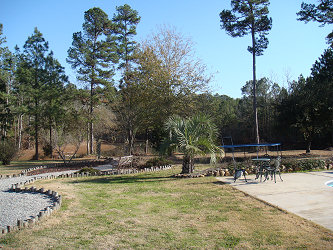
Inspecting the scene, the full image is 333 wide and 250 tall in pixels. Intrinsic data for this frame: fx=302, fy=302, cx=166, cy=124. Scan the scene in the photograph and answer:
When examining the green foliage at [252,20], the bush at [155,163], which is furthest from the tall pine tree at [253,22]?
the bush at [155,163]

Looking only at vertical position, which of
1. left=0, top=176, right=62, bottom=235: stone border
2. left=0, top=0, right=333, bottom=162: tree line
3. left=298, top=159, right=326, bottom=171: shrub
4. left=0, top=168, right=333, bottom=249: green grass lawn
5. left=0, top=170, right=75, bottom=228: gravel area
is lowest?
left=0, top=168, right=333, bottom=249: green grass lawn

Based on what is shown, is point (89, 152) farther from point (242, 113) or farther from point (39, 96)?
point (242, 113)

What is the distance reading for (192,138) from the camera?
34.6 feet

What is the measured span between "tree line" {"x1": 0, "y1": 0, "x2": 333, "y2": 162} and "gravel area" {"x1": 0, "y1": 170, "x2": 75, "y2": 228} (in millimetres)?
8166

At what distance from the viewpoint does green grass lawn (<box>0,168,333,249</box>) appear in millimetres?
4359

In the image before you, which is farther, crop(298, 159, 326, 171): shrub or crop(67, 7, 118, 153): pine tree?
crop(67, 7, 118, 153): pine tree

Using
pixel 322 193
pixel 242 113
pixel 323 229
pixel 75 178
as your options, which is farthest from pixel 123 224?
pixel 242 113

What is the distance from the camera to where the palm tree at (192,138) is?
10.3m

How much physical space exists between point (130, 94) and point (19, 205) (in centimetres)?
1226

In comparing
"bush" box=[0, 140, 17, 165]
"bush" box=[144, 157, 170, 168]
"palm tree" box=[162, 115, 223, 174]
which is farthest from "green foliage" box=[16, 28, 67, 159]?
"palm tree" box=[162, 115, 223, 174]

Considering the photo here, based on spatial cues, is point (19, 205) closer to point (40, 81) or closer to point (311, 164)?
point (311, 164)

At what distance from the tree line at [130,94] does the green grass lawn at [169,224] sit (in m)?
10.3

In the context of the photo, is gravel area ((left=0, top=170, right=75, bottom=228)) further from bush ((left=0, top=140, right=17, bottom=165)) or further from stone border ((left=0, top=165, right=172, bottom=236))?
bush ((left=0, top=140, right=17, bottom=165))

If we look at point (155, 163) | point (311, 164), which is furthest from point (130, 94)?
point (311, 164)
